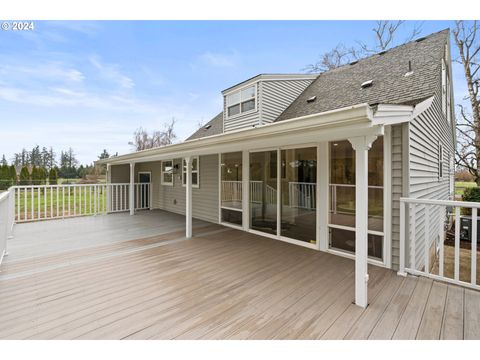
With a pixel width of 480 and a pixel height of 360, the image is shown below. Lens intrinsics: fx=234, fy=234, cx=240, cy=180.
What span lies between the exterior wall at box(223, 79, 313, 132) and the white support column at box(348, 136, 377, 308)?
4.17 metres

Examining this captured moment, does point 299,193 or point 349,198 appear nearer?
point 349,198

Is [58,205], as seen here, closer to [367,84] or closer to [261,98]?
[261,98]

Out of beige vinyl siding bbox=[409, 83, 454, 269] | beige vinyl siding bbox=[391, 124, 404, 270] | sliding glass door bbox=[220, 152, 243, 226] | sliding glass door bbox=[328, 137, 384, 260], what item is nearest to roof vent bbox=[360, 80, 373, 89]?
beige vinyl siding bbox=[409, 83, 454, 269]

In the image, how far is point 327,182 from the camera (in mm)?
4105

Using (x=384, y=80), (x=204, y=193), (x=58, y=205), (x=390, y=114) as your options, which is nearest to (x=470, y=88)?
(x=384, y=80)

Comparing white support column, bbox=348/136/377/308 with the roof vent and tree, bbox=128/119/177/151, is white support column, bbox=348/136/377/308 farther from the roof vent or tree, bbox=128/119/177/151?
tree, bbox=128/119/177/151

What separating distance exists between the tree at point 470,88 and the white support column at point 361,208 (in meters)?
12.4

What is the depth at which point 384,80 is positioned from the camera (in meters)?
4.86

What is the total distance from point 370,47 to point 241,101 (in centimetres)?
935

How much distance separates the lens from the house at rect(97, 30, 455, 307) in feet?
8.39

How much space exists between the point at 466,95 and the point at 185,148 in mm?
13912

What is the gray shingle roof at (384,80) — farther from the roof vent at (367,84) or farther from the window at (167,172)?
the window at (167,172)
